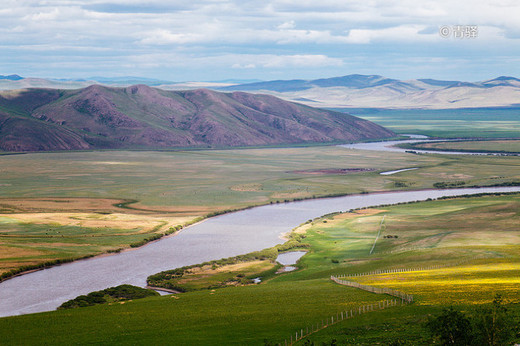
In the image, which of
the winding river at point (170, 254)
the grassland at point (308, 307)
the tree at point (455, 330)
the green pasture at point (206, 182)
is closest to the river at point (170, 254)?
the winding river at point (170, 254)

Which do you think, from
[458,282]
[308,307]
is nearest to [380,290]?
[458,282]

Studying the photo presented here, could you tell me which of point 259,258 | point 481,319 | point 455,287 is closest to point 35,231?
point 259,258

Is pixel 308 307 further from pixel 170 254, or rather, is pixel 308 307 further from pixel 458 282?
pixel 170 254

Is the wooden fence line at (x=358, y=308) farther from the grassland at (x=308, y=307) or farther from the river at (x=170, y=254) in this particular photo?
the river at (x=170, y=254)

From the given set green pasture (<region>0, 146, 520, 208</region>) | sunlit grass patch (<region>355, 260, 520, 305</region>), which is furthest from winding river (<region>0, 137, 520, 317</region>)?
sunlit grass patch (<region>355, 260, 520, 305</region>)

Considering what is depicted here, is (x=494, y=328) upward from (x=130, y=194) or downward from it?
upward

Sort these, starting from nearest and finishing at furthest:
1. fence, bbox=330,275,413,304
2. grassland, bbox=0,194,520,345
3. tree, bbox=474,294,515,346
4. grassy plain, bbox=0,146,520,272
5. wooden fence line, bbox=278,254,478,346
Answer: tree, bbox=474,294,515,346 < wooden fence line, bbox=278,254,478,346 < grassland, bbox=0,194,520,345 < fence, bbox=330,275,413,304 < grassy plain, bbox=0,146,520,272

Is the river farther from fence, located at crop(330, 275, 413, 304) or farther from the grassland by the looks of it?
fence, located at crop(330, 275, 413, 304)
